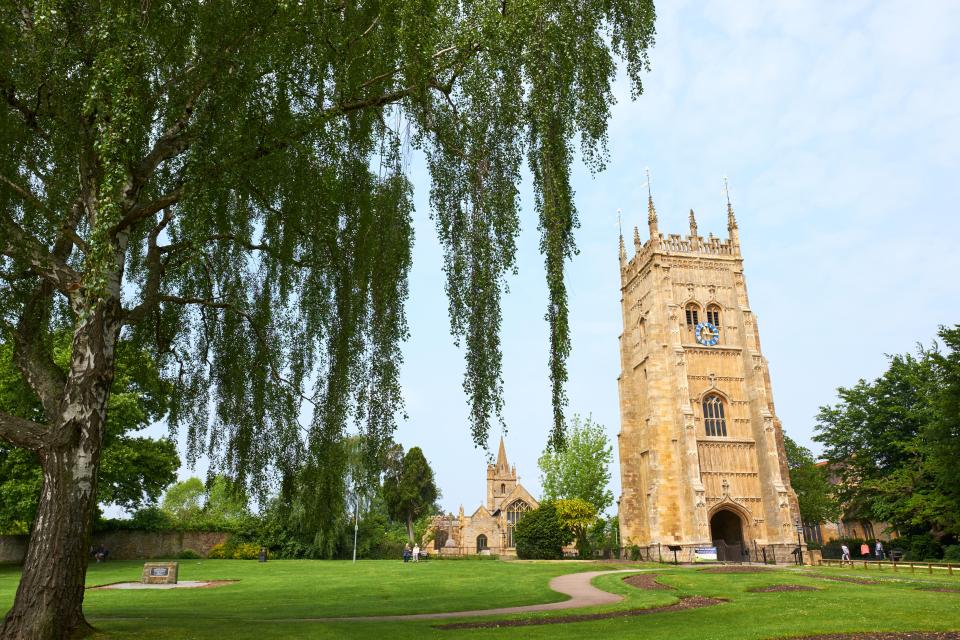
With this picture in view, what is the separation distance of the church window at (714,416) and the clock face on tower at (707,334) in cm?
413

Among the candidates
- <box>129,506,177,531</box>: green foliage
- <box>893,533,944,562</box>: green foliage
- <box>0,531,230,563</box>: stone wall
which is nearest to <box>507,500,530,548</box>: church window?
<box>0,531,230,563</box>: stone wall

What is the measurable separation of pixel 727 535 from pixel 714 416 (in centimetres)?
888

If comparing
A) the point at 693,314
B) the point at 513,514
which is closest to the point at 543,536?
the point at 693,314

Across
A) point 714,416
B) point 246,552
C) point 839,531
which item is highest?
point 714,416

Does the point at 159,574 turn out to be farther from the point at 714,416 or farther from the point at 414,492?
the point at 414,492

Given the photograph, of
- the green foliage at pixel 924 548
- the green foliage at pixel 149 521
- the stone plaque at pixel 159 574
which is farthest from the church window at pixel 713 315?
the green foliage at pixel 149 521

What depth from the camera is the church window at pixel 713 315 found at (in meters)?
50.1

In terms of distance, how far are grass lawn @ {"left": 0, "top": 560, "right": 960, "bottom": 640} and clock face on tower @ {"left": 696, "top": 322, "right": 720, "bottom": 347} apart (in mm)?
25949

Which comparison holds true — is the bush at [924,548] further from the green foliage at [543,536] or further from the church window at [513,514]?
the church window at [513,514]

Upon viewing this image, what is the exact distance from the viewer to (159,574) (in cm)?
2458

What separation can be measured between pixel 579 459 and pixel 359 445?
170 feet

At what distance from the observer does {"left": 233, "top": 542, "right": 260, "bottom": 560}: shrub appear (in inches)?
1688

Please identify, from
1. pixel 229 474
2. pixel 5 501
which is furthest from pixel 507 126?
pixel 5 501

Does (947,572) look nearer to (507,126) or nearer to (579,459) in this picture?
(507,126)
